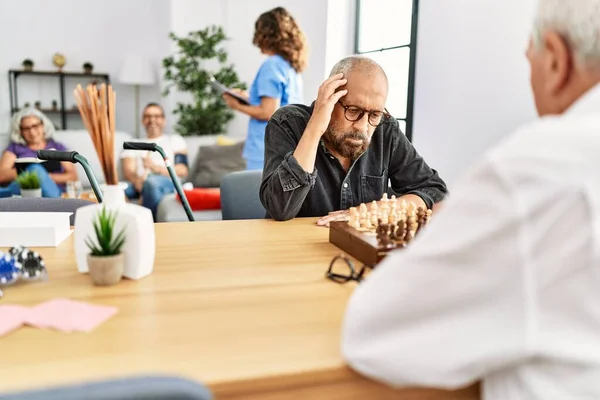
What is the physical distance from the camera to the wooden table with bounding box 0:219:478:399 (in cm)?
76

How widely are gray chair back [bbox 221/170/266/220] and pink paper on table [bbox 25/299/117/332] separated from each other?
133 cm

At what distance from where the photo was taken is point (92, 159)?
5.09 meters

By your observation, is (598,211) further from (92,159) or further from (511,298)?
(92,159)

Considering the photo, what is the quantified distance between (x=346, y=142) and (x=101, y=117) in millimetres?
1042

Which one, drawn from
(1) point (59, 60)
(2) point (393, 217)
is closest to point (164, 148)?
(1) point (59, 60)

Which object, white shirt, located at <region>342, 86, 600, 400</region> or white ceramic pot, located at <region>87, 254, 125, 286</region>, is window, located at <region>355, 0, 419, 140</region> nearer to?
white ceramic pot, located at <region>87, 254, 125, 286</region>

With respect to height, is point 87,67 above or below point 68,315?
above

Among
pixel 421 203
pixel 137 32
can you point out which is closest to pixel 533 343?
pixel 421 203

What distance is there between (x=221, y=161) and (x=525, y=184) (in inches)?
175

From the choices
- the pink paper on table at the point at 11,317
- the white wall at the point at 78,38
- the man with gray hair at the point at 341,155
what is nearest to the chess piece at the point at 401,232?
the man with gray hair at the point at 341,155

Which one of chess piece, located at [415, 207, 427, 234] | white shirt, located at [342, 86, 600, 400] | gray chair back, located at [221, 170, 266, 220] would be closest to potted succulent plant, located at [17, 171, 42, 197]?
gray chair back, located at [221, 170, 266, 220]

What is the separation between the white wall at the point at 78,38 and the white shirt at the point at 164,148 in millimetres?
1941

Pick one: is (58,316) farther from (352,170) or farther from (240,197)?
(240,197)

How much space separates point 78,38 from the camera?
6582 mm
